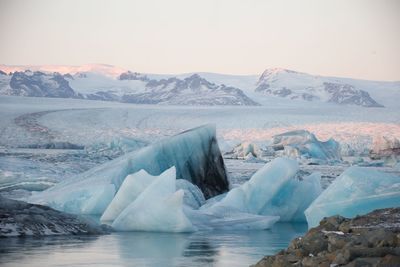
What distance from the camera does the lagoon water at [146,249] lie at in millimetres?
8188

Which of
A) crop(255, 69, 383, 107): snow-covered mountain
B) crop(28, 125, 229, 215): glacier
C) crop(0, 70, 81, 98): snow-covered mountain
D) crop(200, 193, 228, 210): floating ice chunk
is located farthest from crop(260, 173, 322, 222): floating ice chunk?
crop(255, 69, 383, 107): snow-covered mountain

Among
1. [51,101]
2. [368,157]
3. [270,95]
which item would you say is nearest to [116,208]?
[368,157]

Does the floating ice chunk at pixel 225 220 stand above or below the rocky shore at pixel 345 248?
below

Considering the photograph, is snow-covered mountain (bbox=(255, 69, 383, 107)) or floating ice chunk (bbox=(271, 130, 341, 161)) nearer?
floating ice chunk (bbox=(271, 130, 341, 161))

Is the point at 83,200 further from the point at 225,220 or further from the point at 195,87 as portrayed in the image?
the point at 195,87

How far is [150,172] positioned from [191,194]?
4.04 ft

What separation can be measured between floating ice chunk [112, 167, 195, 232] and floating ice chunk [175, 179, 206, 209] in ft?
5.35

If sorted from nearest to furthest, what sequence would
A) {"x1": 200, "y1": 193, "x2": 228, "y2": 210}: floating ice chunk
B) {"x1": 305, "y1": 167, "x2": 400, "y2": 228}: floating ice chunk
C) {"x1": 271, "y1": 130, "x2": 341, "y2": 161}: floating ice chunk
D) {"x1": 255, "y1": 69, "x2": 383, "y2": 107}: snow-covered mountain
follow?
{"x1": 305, "y1": 167, "x2": 400, "y2": 228}: floating ice chunk < {"x1": 200, "y1": 193, "x2": 228, "y2": 210}: floating ice chunk < {"x1": 271, "y1": 130, "x2": 341, "y2": 161}: floating ice chunk < {"x1": 255, "y1": 69, "x2": 383, "y2": 107}: snow-covered mountain

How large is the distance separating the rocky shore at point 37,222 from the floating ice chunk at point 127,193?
3.49 feet

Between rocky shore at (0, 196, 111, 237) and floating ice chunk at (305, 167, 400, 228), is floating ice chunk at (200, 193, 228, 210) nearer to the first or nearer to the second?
floating ice chunk at (305, 167, 400, 228)

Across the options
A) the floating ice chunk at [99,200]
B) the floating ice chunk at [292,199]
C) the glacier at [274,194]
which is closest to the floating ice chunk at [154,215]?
the glacier at [274,194]

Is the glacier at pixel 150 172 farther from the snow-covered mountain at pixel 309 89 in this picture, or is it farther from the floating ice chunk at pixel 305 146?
the snow-covered mountain at pixel 309 89

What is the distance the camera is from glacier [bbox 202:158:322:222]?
12414 millimetres

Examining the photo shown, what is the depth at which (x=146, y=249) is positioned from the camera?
929 cm
